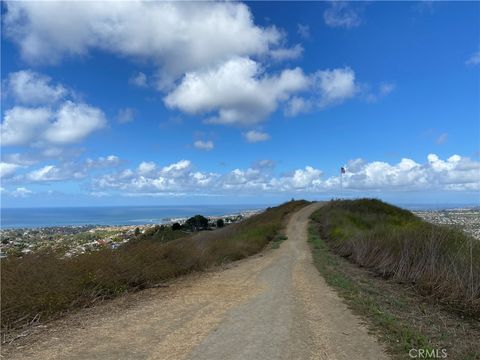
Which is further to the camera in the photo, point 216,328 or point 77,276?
point 77,276

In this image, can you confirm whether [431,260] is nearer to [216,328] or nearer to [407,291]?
[407,291]

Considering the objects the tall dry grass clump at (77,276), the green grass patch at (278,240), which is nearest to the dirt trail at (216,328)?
the tall dry grass clump at (77,276)

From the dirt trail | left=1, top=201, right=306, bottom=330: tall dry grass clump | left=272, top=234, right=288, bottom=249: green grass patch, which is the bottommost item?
left=272, top=234, right=288, bottom=249: green grass patch

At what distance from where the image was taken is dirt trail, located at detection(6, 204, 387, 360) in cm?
690

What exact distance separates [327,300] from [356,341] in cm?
388

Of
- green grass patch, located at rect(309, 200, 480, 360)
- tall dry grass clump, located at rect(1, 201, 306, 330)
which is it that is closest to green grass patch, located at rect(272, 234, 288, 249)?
green grass patch, located at rect(309, 200, 480, 360)

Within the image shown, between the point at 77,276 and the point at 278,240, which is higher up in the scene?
the point at 77,276

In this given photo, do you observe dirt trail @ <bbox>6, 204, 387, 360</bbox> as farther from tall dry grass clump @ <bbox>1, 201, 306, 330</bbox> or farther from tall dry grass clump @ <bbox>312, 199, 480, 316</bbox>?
tall dry grass clump @ <bbox>312, 199, 480, 316</bbox>

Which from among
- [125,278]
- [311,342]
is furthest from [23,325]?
[311,342]

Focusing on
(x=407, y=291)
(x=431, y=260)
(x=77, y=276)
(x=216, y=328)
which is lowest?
(x=407, y=291)

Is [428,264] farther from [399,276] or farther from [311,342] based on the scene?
[311,342]

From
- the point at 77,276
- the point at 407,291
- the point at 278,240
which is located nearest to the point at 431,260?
the point at 407,291

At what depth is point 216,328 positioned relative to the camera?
8.33 m

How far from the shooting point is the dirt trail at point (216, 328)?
272 inches
